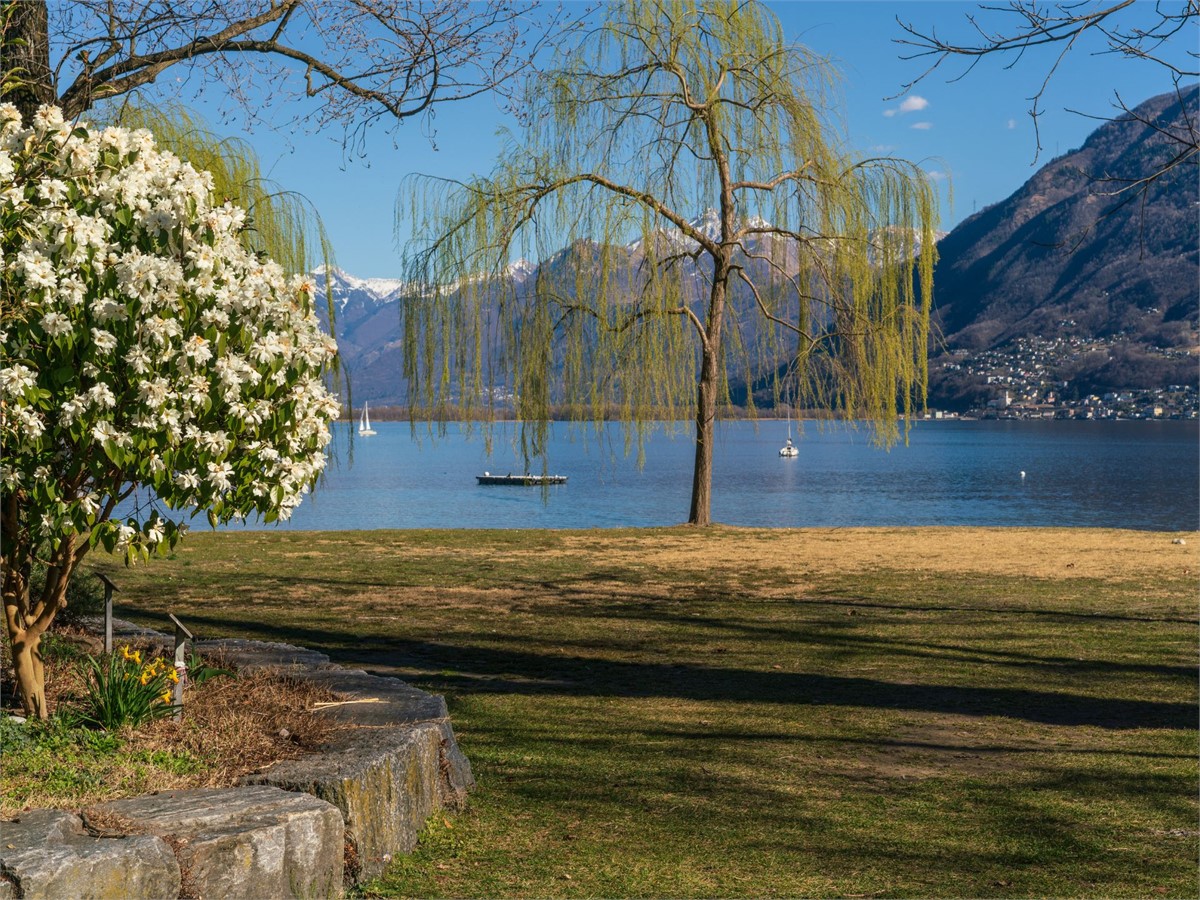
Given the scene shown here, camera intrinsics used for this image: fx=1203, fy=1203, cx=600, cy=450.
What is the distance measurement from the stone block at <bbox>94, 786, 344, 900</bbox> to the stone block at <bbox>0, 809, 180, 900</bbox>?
13cm

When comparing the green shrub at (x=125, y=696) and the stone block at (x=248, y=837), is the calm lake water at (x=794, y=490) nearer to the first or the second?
the green shrub at (x=125, y=696)

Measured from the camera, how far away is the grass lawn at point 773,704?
4.82 metres

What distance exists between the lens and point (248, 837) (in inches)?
154

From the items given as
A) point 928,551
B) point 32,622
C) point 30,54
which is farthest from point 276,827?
point 928,551

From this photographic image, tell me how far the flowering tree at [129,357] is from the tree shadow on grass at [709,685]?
317cm

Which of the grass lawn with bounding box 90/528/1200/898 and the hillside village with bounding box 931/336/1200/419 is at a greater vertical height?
the hillside village with bounding box 931/336/1200/419

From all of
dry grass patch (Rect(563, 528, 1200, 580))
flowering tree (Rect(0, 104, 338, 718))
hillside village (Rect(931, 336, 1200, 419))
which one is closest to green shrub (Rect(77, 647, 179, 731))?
flowering tree (Rect(0, 104, 338, 718))

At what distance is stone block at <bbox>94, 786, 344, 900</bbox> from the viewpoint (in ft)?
12.5

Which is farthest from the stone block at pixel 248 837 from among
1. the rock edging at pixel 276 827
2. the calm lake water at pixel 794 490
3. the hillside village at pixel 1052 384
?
the hillside village at pixel 1052 384

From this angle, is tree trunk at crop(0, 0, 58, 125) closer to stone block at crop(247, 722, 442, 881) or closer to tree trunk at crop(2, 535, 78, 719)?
tree trunk at crop(2, 535, 78, 719)

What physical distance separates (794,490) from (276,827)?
61795 millimetres

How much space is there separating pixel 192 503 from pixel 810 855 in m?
2.99

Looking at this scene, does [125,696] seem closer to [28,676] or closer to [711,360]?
[28,676]

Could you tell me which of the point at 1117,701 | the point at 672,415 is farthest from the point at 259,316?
the point at 672,415
